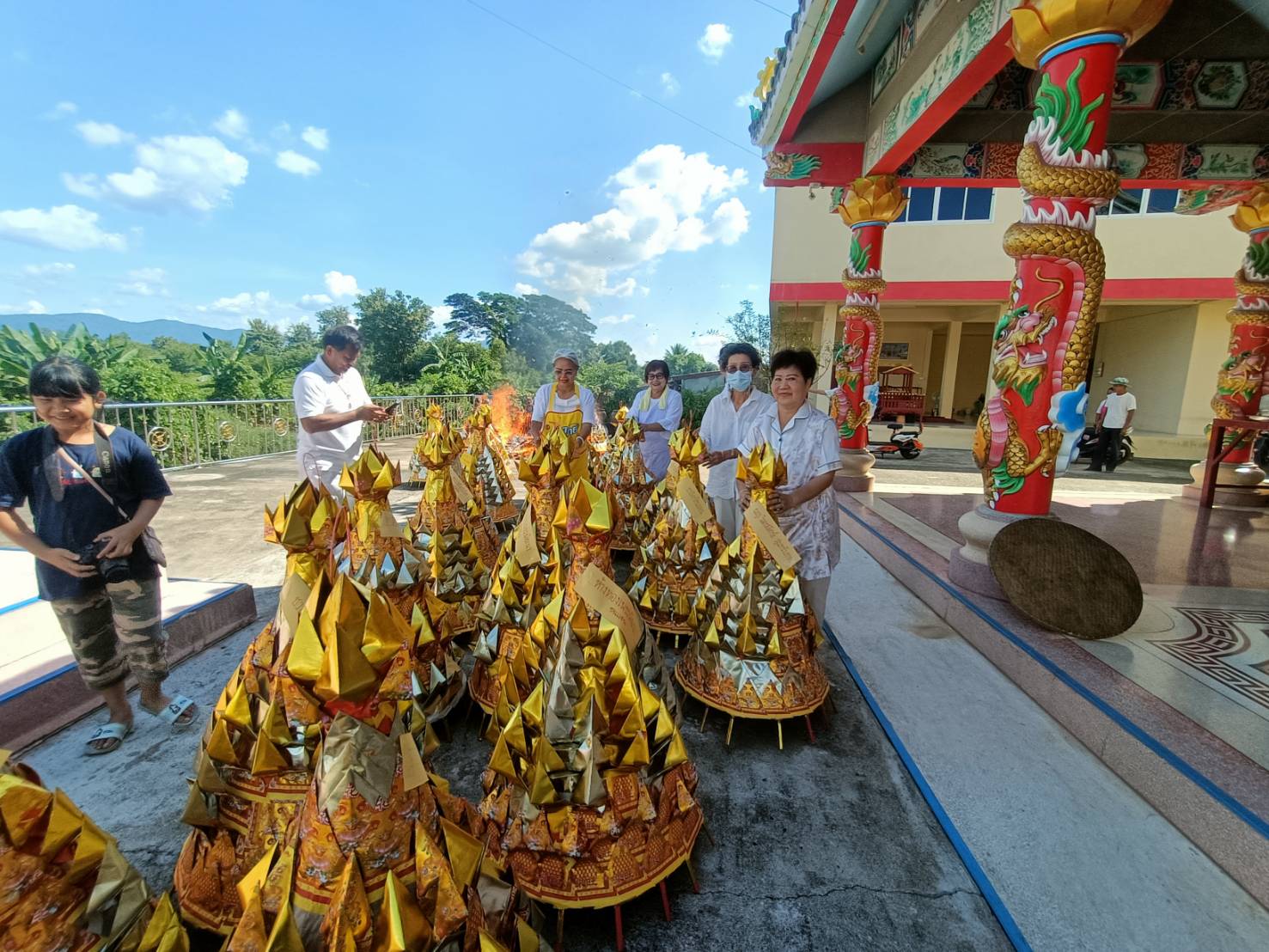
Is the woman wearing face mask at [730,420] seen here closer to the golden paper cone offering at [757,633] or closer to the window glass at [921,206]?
the golden paper cone offering at [757,633]

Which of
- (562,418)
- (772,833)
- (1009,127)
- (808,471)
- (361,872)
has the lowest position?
(772,833)

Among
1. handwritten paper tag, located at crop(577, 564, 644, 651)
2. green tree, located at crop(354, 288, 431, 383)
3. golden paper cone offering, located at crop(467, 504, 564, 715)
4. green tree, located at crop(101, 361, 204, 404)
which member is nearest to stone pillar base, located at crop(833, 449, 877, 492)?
golden paper cone offering, located at crop(467, 504, 564, 715)

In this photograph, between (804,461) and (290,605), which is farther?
(804,461)

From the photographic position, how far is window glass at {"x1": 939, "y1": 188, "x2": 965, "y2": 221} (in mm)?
13273

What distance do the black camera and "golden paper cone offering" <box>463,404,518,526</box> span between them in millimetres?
3242

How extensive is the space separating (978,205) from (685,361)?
123ft

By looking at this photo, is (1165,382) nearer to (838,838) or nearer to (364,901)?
(838,838)

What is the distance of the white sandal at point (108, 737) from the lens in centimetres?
224

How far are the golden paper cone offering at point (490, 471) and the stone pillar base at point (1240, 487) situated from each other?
25.3 feet

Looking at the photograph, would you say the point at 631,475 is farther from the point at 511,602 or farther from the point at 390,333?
the point at 390,333

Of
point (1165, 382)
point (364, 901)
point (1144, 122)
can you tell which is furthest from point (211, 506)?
point (1165, 382)

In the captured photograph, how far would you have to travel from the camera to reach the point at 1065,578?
116 inches

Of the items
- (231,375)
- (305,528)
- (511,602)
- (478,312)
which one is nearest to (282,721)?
(305,528)

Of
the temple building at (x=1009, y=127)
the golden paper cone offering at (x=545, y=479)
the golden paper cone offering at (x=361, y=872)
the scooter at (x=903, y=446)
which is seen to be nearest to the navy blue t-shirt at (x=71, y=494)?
the golden paper cone offering at (x=545, y=479)
